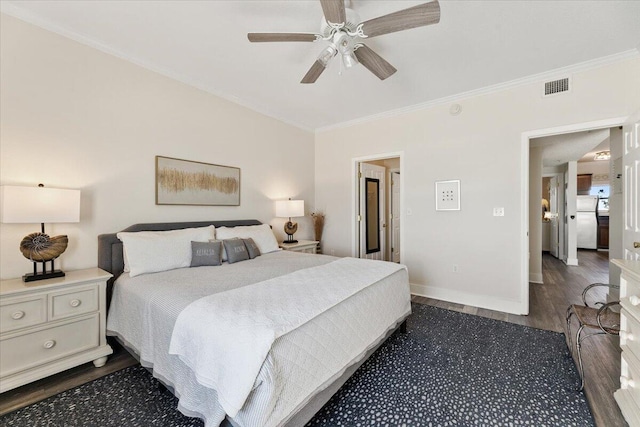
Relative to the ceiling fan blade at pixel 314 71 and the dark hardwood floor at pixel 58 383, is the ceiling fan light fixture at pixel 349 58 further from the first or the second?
the dark hardwood floor at pixel 58 383

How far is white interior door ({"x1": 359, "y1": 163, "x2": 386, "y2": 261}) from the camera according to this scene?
4996 mm

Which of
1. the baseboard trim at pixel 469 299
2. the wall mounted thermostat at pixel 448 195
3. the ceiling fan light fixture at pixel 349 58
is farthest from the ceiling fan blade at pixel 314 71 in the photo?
the baseboard trim at pixel 469 299

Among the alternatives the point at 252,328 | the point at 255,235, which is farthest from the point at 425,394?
the point at 255,235

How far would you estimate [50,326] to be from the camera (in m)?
2.00

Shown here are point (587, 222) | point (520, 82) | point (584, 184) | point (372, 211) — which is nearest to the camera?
point (520, 82)

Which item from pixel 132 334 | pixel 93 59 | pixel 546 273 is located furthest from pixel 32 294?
pixel 546 273

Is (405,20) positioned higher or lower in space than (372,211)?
higher

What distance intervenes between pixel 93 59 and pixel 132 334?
2541 millimetres

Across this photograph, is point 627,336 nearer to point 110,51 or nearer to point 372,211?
point 372,211

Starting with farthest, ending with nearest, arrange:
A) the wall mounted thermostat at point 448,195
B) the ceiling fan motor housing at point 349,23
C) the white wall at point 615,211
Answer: the wall mounted thermostat at point 448,195 → the white wall at point 615,211 → the ceiling fan motor housing at point 349,23

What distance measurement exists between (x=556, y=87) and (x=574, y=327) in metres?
2.61

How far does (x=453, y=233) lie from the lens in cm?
377

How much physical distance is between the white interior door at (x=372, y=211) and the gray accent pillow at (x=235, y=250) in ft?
7.84

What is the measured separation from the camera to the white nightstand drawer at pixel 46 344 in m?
1.86
